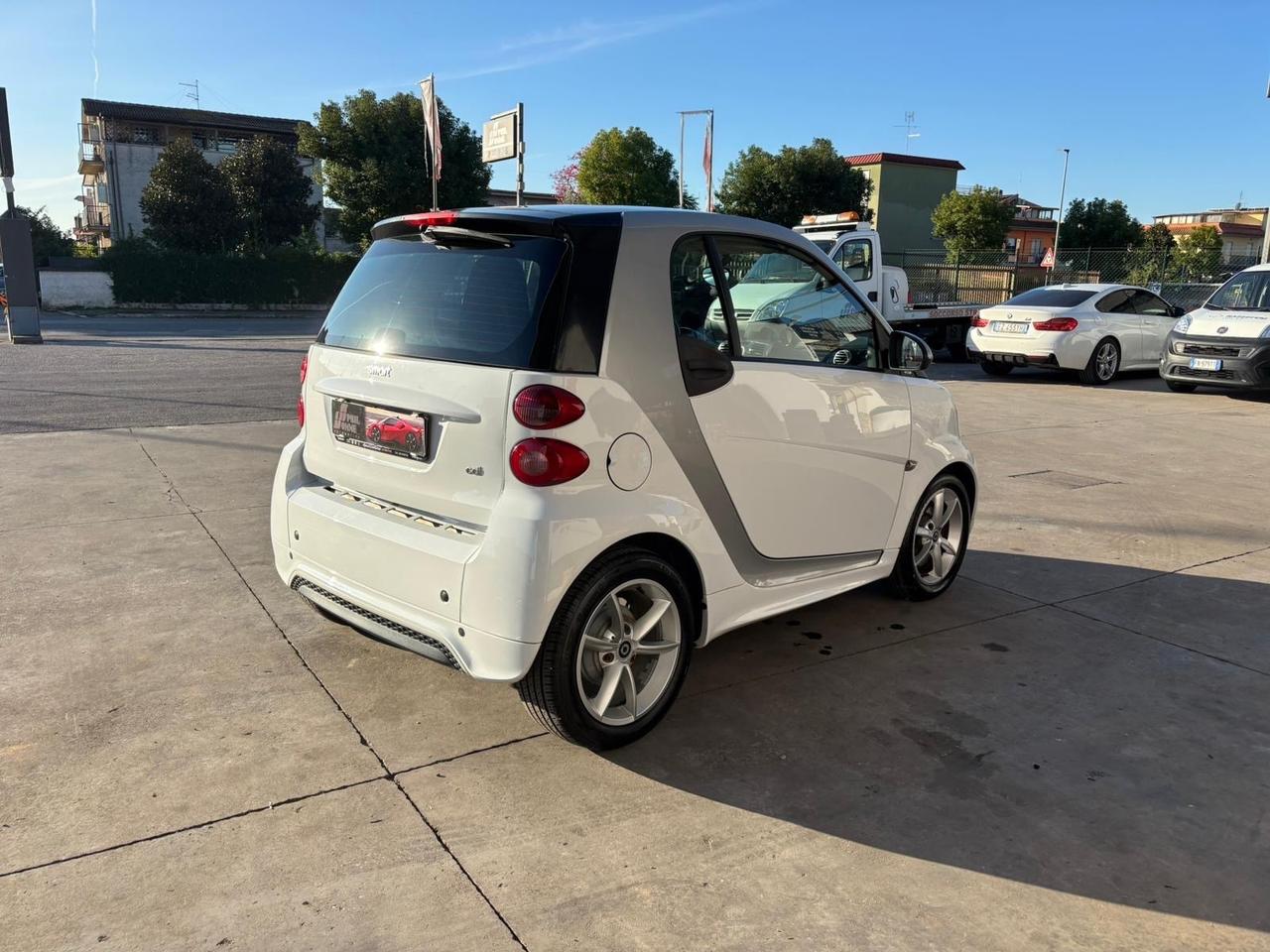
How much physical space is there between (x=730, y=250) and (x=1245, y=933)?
270cm

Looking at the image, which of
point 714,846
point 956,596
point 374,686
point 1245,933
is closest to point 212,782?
point 374,686

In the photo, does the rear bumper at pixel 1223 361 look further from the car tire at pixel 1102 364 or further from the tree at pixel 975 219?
the tree at pixel 975 219

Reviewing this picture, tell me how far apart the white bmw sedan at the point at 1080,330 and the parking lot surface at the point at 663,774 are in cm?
928

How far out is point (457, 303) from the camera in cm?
324

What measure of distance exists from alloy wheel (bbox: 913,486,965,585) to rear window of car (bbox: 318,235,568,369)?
97.1 inches

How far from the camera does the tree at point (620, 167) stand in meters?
48.0

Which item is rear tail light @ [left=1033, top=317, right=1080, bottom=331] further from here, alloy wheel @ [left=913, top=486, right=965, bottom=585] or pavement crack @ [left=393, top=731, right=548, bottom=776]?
pavement crack @ [left=393, top=731, right=548, bottom=776]

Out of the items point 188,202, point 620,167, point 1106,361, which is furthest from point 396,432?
point 620,167

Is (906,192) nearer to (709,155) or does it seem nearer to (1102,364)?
(709,155)

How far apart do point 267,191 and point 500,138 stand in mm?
21783

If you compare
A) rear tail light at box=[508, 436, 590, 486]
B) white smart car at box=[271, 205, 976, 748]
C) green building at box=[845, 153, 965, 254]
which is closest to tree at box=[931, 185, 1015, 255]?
green building at box=[845, 153, 965, 254]

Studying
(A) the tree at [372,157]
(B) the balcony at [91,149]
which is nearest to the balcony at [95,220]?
(B) the balcony at [91,149]

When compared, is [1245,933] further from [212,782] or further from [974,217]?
[974,217]

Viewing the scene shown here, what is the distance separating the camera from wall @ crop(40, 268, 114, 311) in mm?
33125
